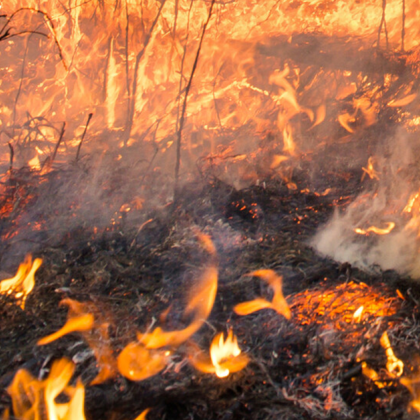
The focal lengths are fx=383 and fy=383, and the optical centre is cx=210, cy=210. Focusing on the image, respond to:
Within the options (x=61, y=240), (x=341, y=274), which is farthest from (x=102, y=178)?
(x=341, y=274)

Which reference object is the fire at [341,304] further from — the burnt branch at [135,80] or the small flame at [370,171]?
the burnt branch at [135,80]

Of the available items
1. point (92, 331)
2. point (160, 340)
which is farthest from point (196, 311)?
point (92, 331)

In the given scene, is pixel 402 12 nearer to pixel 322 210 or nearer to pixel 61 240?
pixel 322 210

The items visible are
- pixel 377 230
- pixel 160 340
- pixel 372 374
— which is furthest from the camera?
pixel 377 230

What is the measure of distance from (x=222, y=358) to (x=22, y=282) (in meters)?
1.39

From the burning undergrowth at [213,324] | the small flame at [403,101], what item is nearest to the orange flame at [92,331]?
the burning undergrowth at [213,324]

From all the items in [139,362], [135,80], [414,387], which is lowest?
[414,387]

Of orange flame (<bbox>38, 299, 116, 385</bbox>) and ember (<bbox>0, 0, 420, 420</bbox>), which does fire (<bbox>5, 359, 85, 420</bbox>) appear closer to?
ember (<bbox>0, 0, 420, 420</bbox>)

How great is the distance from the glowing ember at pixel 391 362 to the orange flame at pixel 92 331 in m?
1.30

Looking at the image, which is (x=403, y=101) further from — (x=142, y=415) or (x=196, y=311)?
(x=142, y=415)

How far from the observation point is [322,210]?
126 inches

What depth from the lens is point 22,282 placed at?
2430 millimetres

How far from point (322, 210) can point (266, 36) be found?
241cm

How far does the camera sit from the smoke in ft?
8.38
